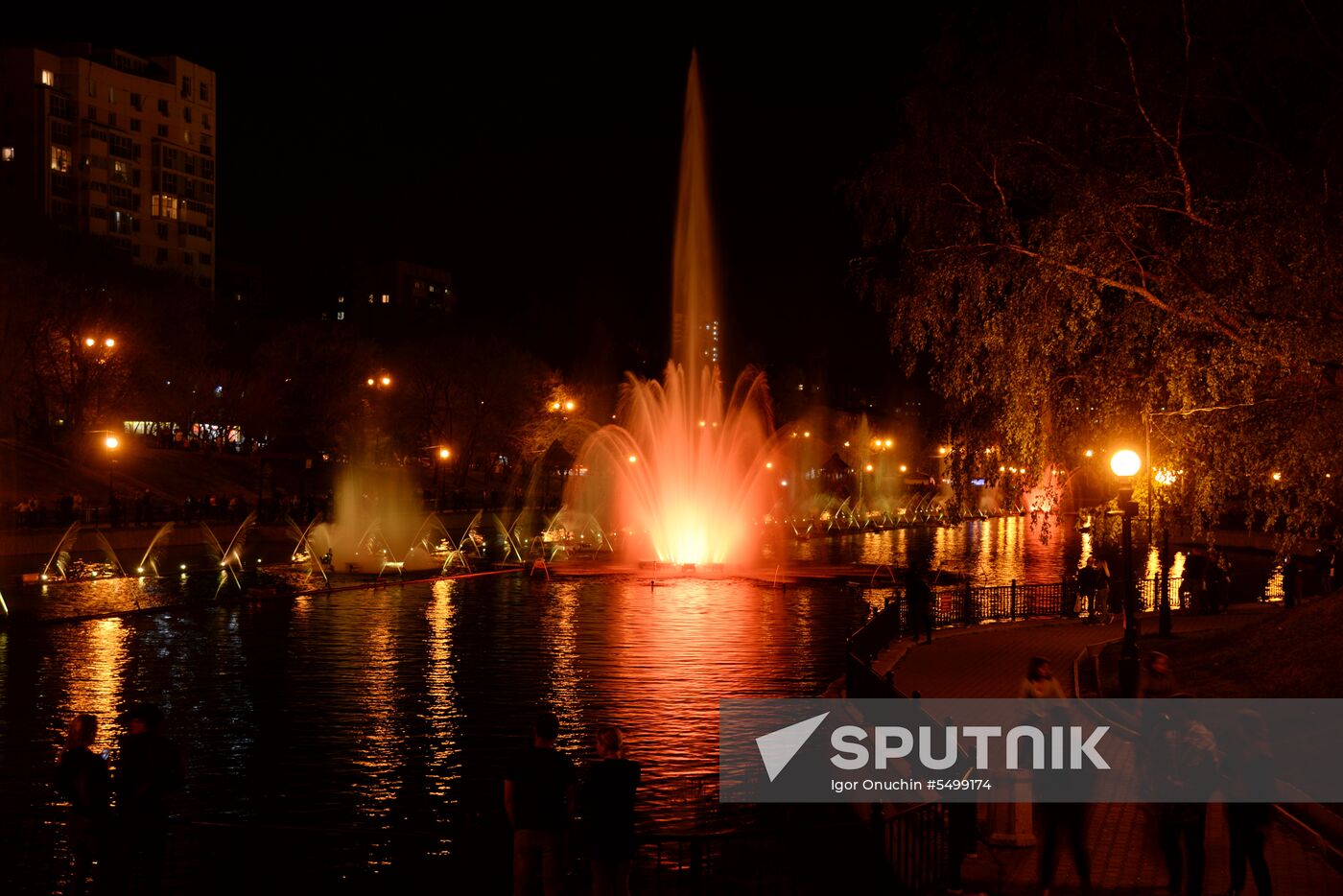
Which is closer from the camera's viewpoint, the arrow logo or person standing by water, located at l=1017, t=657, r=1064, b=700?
person standing by water, located at l=1017, t=657, r=1064, b=700

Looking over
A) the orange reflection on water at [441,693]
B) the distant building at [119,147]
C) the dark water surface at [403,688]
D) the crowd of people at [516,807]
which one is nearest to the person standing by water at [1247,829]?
the crowd of people at [516,807]

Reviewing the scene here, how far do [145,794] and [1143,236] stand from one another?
1598 centimetres

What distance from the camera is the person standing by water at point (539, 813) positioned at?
9.55 m

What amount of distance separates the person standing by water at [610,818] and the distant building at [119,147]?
130857mm

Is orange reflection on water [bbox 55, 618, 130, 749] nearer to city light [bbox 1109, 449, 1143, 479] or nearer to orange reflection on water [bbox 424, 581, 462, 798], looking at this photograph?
orange reflection on water [bbox 424, 581, 462, 798]

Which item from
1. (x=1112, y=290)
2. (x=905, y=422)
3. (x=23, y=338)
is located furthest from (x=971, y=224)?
(x=905, y=422)

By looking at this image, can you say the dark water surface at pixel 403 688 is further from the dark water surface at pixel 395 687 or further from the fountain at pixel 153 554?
the fountain at pixel 153 554

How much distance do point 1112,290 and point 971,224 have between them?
2672 millimetres

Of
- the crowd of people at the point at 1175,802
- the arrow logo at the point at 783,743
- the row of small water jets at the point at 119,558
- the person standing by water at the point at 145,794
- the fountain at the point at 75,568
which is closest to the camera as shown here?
the person standing by water at the point at 145,794

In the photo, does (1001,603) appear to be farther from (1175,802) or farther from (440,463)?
(440,463)

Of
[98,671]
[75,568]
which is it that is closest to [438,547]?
[75,568]

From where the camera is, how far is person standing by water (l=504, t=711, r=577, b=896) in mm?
9547

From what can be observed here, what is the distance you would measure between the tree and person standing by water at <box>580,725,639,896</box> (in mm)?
12722

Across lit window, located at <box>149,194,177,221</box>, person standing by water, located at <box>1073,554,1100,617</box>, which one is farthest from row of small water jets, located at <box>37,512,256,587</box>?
lit window, located at <box>149,194,177,221</box>
